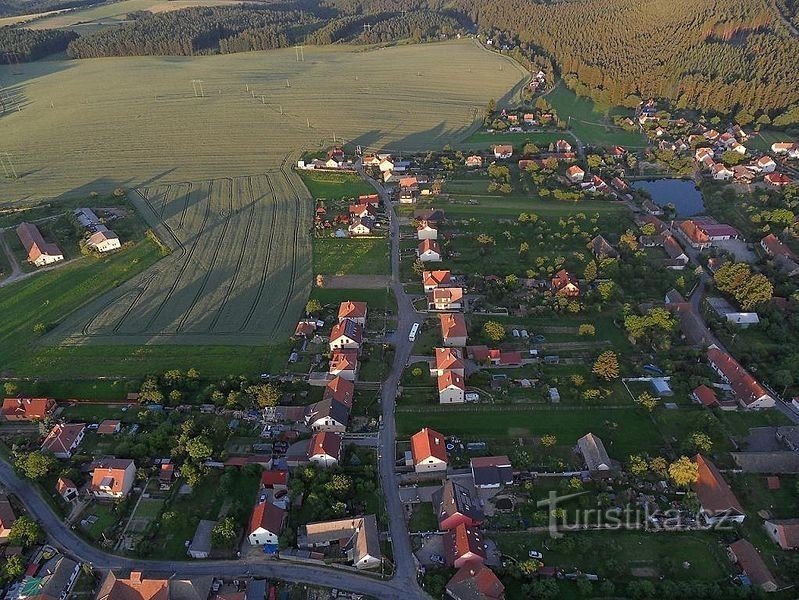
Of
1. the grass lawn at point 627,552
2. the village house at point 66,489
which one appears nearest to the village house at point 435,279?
the grass lawn at point 627,552

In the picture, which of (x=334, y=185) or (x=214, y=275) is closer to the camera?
(x=214, y=275)

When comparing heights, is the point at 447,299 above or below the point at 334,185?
below

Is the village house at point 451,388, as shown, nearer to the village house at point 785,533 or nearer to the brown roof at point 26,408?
the village house at point 785,533

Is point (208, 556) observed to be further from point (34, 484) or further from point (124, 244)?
point (124, 244)

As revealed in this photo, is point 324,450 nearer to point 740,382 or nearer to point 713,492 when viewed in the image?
point 713,492

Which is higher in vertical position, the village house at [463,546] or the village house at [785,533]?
the village house at [463,546]

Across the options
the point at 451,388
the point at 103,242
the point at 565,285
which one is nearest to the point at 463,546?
the point at 451,388

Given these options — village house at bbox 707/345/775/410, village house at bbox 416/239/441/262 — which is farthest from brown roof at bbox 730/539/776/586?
village house at bbox 416/239/441/262

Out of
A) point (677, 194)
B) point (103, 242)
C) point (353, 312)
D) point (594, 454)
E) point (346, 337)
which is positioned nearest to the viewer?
point (594, 454)
